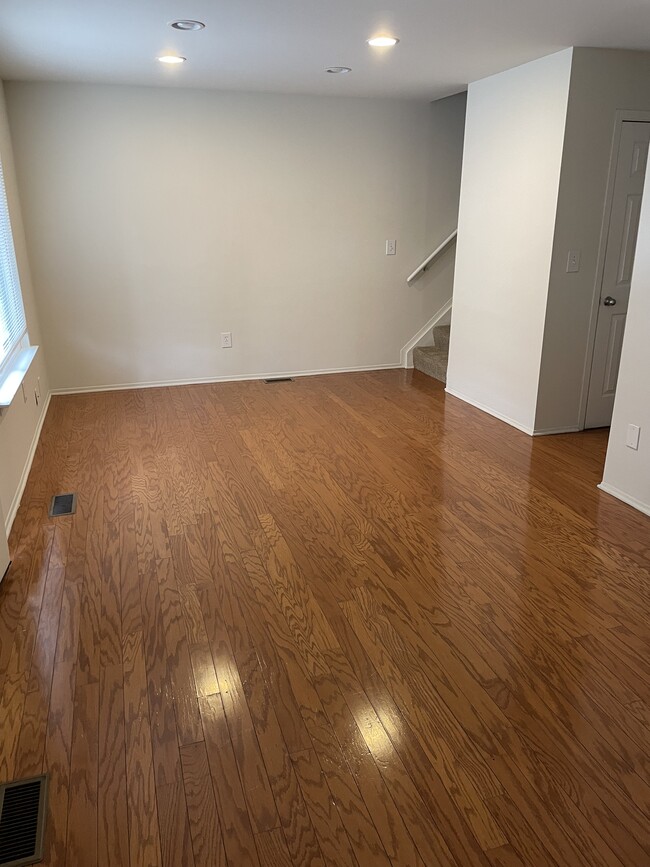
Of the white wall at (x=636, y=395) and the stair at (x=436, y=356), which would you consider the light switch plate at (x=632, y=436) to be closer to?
the white wall at (x=636, y=395)

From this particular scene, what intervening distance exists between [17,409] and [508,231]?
3.32 meters

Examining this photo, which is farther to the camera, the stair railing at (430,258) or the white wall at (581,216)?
the stair railing at (430,258)

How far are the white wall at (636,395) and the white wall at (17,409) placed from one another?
301cm

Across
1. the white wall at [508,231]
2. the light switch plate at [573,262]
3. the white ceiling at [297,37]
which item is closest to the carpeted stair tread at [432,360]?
the white wall at [508,231]

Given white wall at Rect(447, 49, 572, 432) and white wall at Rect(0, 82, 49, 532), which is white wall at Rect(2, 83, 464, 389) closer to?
white wall at Rect(0, 82, 49, 532)

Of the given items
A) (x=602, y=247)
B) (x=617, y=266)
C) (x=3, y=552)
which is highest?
(x=602, y=247)

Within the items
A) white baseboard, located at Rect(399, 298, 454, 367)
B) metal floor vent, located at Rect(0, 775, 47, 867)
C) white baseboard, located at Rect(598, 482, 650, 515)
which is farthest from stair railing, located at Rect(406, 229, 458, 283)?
metal floor vent, located at Rect(0, 775, 47, 867)

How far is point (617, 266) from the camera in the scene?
413 centimetres

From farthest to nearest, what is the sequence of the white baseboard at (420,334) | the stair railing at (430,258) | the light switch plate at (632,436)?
the white baseboard at (420,334)
the stair railing at (430,258)
the light switch plate at (632,436)

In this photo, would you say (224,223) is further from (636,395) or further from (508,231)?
(636,395)

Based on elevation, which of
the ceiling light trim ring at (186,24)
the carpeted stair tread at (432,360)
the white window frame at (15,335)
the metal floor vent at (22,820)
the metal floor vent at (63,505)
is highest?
the ceiling light trim ring at (186,24)

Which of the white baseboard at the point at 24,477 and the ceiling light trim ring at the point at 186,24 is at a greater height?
the ceiling light trim ring at the point at 186,24

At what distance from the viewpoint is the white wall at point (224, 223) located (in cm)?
487

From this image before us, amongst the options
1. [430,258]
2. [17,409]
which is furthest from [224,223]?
[17,409]
